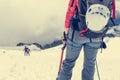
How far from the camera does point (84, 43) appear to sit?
7.19m

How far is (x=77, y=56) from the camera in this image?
7.36 meters

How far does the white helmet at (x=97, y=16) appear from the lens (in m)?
6.64

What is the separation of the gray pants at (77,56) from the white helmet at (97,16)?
0.43 m

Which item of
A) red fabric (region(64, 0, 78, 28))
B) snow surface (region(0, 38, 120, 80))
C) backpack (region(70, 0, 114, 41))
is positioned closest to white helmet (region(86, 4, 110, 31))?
backpack (region(70, 0, 114, 41))

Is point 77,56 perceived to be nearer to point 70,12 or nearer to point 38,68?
point 70,12

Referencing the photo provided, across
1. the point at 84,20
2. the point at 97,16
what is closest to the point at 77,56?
the point at 84,20

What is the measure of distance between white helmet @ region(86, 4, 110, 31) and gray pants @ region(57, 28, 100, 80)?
425 mm

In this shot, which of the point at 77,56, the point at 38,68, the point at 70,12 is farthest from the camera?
the point at 38,68

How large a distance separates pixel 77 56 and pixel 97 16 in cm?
107

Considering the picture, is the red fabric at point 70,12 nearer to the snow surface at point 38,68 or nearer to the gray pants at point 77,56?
the gray pants at point 77,56

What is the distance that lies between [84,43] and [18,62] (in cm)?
457

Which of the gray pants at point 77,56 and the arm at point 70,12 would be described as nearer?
the arm at point 70,12

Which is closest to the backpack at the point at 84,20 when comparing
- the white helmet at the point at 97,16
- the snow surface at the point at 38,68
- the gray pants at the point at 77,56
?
the white helmet at the point at 97,16

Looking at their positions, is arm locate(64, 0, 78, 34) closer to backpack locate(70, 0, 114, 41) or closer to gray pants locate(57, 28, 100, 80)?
backpack locate(70, 0, 114, 41)
